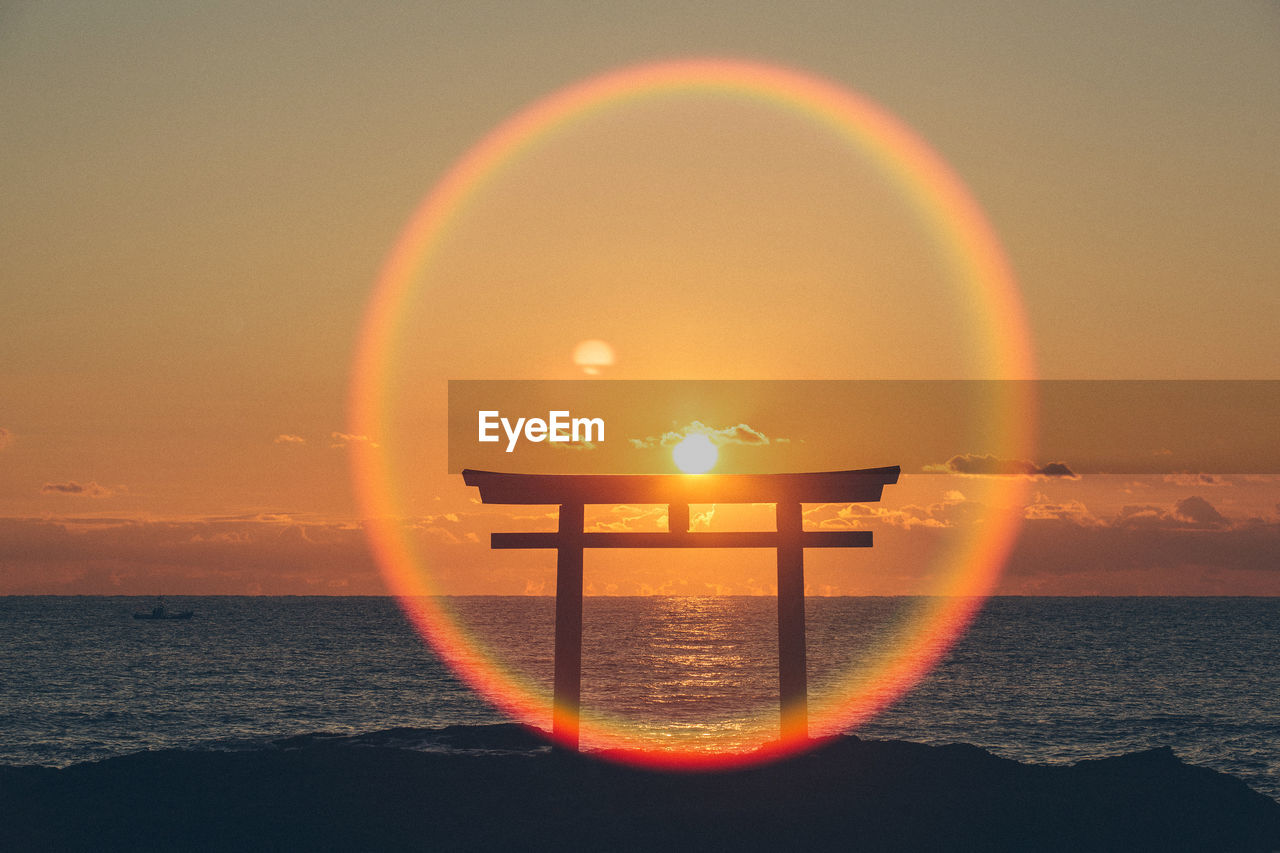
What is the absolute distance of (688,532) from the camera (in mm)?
17875

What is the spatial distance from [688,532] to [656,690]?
50.2 m

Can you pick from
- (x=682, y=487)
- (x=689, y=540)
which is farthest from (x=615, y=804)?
(x=682, y=487)

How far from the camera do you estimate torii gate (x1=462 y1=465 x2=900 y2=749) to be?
17.3 meters

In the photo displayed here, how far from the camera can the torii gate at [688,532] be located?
1734 cm

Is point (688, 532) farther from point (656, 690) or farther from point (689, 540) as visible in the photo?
point (656, 690)

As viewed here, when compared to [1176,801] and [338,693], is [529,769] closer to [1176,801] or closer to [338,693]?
[1176,801]

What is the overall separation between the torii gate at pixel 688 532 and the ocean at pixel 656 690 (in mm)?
11083

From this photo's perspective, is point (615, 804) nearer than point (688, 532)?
Yes

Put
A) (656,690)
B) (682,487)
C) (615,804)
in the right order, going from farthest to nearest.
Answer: (656,690) < (682,487) < (615,804)

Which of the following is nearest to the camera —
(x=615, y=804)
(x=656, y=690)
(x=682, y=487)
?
(x=615, y=804)

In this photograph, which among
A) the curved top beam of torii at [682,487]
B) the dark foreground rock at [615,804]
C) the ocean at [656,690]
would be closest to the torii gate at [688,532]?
the curved top beam of torii at [682,487]

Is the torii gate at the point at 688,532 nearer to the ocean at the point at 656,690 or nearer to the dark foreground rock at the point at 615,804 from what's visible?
the dark foreground rock at the point at 615,804

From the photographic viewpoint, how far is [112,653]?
99.7 m

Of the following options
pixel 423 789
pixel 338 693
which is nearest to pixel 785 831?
pixel 423 789
